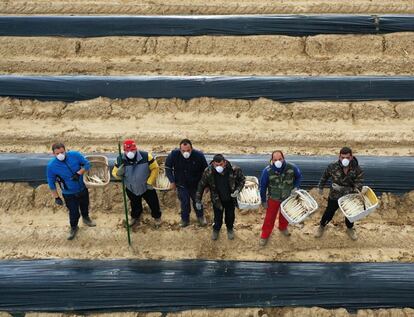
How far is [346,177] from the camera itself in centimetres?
563

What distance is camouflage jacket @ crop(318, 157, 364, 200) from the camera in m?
5.58

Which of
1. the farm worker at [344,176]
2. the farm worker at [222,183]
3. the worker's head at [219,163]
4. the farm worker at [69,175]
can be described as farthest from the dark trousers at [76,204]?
the farm worker at [344,176]

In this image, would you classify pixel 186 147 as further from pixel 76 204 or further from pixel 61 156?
pixel 76 204

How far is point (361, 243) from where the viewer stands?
6504mm

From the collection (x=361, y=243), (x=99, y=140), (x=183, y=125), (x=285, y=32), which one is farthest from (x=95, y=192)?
(x=285, y=32)

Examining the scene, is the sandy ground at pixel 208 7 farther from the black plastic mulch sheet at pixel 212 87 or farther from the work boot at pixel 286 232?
the work boot at pixel 286 232

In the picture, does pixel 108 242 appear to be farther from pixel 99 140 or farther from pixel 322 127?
pixel 322 127

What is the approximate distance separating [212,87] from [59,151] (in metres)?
4.56

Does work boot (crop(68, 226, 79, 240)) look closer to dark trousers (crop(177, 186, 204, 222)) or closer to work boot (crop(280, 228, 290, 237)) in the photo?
dark trousers (crop(177, 186, 204, 222))

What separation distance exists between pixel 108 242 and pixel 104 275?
2.59 feet

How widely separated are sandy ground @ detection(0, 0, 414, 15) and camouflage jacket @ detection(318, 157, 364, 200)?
7.50 meters

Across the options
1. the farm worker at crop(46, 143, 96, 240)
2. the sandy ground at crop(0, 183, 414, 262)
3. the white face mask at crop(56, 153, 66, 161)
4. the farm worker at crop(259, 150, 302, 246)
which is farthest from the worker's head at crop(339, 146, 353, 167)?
the white face mask at crop(56, 153, 66, 161)

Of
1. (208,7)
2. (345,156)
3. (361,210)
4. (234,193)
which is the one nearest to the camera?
(345,156)

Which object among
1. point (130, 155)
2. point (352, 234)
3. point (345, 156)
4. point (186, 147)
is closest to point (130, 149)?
point (130, 155)
